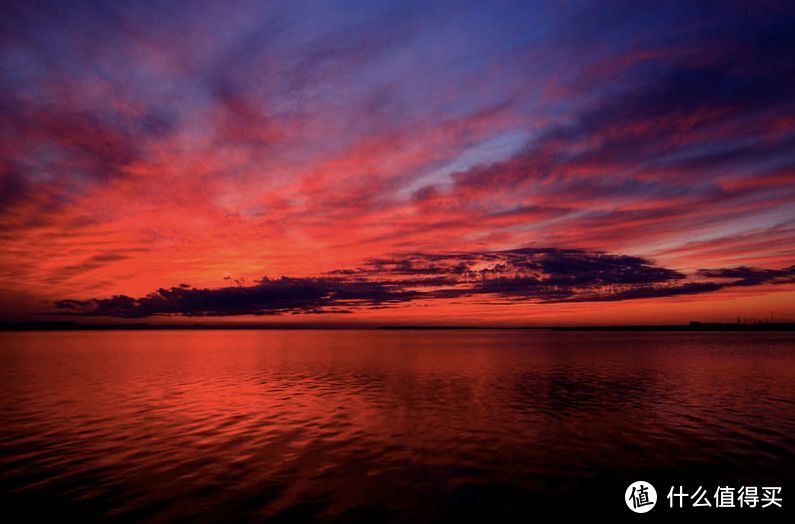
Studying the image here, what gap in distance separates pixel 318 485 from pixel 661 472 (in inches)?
581

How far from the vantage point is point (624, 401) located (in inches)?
1544

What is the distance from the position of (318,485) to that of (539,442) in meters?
12.8

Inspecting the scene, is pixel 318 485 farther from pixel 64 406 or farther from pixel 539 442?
pixel 64 406

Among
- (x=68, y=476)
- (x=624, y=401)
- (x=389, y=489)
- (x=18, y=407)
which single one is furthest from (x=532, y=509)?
(x=18, y=407)

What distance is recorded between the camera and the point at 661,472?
67.9ft

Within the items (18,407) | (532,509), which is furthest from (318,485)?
(18,407)

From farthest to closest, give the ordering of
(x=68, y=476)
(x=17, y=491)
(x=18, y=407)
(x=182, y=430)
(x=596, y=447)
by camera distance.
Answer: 1. (x=18, y=407)
2. (x=182, y=430)
3. (x=596, y=447)
4. (x=68, y=476)
5. (x=17, y=491)

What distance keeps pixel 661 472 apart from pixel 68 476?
25.5 m

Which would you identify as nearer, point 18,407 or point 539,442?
point 539,442

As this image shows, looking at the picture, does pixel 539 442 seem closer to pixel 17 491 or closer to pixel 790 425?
pixel 790 425

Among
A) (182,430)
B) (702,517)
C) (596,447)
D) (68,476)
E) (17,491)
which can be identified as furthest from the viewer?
(182,430)

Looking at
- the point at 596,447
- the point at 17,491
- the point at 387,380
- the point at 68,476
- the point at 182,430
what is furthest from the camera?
the point at 387,380

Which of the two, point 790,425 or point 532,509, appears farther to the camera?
point 790,425

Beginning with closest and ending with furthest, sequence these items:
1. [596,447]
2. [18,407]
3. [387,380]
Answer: [596,447]
[18,407]
[387,380]
